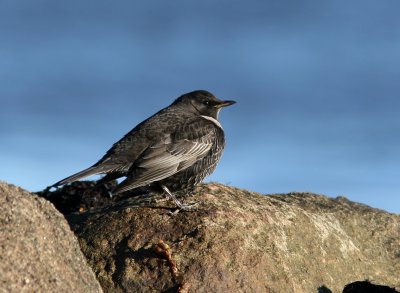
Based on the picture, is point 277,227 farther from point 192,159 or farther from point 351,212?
point 351,212

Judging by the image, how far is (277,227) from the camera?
854 centimetres

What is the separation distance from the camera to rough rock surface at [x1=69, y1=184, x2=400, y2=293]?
7.46 m

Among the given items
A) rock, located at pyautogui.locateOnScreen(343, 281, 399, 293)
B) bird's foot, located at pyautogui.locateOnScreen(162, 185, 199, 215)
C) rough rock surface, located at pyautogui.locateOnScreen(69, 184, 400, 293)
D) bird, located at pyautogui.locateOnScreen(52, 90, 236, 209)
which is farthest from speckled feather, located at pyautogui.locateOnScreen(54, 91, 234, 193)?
rock, located at pyautogui.locateOnScreen(343, 281, 399, 293)

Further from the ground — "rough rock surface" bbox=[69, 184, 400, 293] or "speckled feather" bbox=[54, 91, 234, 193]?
"speckled feather" bbox=[54, 91, 234, 193]

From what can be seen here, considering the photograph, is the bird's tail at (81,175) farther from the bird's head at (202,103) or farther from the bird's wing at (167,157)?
the bird's head at (202,103)

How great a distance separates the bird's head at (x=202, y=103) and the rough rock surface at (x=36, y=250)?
468cm

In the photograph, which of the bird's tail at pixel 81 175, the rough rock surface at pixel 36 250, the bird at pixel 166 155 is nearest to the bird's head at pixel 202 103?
the bird at pixel 166 155

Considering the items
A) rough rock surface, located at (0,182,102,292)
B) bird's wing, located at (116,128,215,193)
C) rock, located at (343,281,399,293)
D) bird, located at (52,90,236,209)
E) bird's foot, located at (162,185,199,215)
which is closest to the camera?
rough rock surface, located at (0,182,102,292)

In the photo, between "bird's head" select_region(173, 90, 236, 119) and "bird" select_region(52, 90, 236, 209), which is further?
"bird's head" select_region(173, 90, 236, 119)

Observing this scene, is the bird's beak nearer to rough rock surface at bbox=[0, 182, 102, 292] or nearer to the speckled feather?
the speckled feather

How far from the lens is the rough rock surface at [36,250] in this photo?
5.62 meters

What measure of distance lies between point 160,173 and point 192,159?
0.65 meters

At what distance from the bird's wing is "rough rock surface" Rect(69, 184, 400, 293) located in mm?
392

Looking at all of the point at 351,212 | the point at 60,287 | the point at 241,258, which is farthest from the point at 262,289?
the point at 351,212
